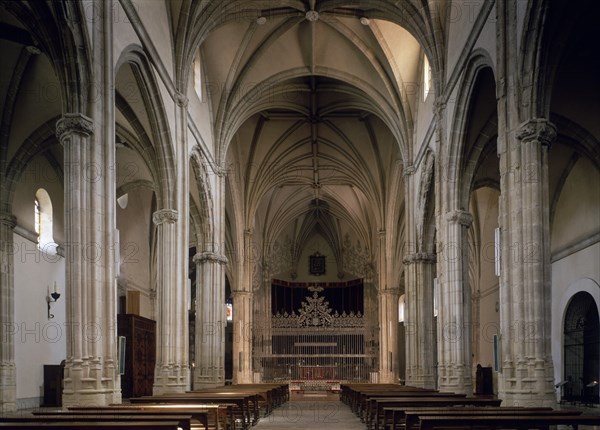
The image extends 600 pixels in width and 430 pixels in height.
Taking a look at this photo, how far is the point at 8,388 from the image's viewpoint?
19.9 meters

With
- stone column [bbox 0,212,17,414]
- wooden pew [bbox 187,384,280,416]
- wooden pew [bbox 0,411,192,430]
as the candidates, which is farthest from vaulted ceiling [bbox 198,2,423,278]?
wooden pew [bbox 0,411,192,430]

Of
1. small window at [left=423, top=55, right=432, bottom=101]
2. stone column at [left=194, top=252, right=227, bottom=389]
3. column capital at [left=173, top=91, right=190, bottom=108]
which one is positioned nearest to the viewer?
column capital at [left=173, top=91, right=190, bottom=108]

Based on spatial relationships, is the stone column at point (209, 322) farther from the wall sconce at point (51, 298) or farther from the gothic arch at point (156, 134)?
the gothic arch at point (156, 134)

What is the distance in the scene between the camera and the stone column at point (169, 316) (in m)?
20.1

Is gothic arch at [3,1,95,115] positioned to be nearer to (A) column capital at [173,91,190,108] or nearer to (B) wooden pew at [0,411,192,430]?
(B) wooden pew at [0,411,192,430]

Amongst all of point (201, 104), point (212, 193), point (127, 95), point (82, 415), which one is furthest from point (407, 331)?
point (82, 415)

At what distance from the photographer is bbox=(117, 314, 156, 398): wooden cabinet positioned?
1022 inches

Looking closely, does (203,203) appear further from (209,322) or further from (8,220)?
(8,220)

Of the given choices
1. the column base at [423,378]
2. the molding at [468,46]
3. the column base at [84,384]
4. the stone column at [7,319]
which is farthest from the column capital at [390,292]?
the column base at [84,384]

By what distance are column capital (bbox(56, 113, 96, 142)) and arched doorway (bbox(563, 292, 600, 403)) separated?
54.4 ft

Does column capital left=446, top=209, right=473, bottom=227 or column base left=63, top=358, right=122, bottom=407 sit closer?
column base left=63, top=358, right=122, bottom=407

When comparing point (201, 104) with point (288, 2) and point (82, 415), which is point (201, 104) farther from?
point (82, 415)

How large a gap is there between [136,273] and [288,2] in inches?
570

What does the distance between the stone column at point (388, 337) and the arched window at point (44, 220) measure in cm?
1979
